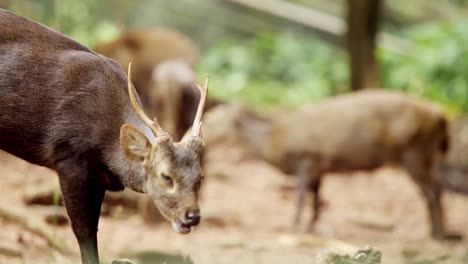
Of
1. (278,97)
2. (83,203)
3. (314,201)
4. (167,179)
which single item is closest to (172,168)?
(167,179)

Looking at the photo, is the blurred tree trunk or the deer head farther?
the blurred tree trunk

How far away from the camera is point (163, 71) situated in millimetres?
9703

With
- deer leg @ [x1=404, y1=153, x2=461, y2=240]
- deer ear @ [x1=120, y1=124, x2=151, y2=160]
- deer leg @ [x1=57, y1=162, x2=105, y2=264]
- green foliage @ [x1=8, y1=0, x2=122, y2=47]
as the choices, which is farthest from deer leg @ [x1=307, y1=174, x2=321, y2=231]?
deer ear @ [x1=120, y1=124, x2=151, y2=160]

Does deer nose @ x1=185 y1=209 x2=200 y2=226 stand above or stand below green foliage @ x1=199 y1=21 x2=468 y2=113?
above

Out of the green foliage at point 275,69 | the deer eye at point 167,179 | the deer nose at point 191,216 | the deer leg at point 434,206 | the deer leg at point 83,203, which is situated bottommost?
the green foliage at point 275,69

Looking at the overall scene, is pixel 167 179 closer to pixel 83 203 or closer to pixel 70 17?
pixel 83 203

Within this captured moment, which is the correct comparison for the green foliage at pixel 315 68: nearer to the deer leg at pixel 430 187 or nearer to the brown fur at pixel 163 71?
the brown fur at pixel 163 71

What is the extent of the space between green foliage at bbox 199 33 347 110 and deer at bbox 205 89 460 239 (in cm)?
520

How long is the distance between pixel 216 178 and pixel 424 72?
512 centimetres

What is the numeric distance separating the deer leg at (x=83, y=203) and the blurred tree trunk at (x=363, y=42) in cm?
912

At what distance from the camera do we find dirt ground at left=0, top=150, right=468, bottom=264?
7910 millimetres

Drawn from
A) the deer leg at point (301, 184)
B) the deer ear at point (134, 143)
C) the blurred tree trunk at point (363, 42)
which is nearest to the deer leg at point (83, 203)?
the deer ear at point (134, 143)

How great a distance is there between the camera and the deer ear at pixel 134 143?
4.15 m

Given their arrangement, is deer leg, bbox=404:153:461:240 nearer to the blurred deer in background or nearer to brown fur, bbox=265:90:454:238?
brown fur, bbox=265:90:454:238
